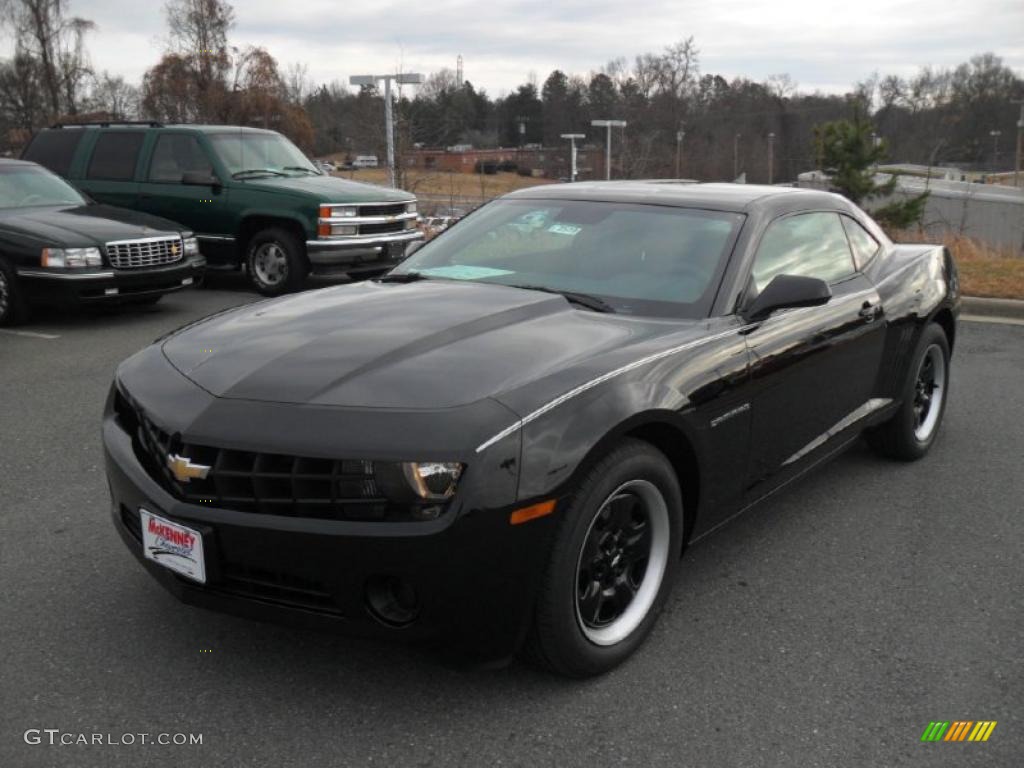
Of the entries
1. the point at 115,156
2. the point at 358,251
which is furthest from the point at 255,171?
the point at 115,156

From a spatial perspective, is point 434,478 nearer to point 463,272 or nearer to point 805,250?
point 463,272

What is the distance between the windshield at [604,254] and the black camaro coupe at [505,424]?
12 mm

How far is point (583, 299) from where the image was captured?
3.61 metres

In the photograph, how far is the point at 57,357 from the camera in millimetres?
7539

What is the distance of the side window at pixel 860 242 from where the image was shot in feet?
15.4

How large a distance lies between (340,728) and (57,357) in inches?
234

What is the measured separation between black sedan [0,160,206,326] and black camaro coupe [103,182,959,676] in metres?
5.58

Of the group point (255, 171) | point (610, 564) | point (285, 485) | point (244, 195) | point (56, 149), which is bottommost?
point (610, 564)

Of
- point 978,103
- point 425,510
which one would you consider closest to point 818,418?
point 425,510

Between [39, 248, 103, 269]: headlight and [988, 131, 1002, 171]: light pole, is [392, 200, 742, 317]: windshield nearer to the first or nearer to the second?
[39, 248, 103, 269]: headlight

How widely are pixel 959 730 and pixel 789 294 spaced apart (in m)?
1.56

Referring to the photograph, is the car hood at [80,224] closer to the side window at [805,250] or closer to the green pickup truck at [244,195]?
the green pickup truck at [244,195]

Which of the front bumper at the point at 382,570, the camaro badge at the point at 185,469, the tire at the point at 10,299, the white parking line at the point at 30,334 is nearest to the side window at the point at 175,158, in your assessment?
the tire at the point at 10,299

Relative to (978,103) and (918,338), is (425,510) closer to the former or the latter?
(918,338)
